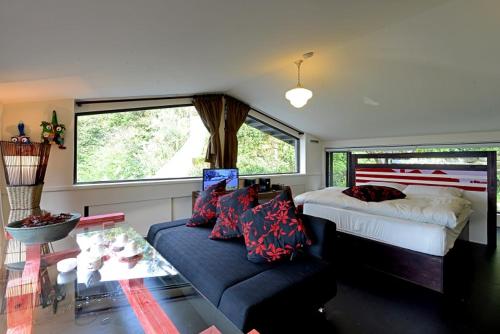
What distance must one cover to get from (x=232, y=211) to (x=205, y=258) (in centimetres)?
54

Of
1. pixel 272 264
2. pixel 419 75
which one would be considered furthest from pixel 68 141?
pixel 419 75

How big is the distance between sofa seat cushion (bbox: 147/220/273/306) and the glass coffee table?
260 mm

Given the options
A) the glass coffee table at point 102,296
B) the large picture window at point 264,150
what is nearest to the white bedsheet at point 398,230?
the glass coffee table at point 102,296

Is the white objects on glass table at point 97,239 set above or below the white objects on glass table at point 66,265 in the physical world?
above

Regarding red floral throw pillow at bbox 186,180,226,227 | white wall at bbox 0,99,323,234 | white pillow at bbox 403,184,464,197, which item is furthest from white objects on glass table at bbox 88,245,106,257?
white pillow at bbox 403,184,464,197

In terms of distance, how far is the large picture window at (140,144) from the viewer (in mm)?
3574

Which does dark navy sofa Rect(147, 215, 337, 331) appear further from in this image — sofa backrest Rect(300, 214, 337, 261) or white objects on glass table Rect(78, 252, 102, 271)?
white objects on glass table Rect(78, 252, 102, 271)

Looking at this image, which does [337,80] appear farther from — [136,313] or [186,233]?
[136,313]

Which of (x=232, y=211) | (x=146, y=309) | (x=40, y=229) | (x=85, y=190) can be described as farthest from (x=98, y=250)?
(x=85, y=190)

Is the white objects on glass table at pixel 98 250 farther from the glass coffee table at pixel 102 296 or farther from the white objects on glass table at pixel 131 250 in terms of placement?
the white objects on glass table at pixel 131 250

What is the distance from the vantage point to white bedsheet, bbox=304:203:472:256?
2.25 m

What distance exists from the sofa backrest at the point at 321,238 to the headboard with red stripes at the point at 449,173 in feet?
9.76

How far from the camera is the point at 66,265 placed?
1575 millimetres

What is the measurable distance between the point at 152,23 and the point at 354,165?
4.36 metres
